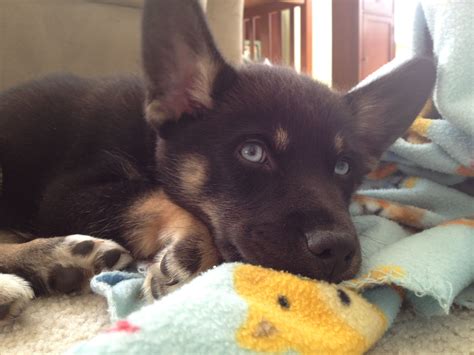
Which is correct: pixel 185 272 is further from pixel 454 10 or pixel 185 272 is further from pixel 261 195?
pixel 454 10

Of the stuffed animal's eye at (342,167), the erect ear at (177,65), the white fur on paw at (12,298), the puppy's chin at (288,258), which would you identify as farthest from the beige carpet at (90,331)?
the erect ear at (177,65)

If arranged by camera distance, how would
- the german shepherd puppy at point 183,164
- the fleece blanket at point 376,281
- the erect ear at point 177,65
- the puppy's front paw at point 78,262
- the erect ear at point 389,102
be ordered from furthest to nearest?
the erect ear at point 389,102 < the erect ear at point 177,65 < the puppy's front paw at point 78,262 < the german shepherd puppy at point 183,164 < the fleece blanket at point 376,281

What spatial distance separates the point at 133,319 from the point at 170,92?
82 centimetres

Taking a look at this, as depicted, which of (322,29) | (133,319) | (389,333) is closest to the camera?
(133,319)

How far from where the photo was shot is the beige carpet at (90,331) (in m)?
0.92

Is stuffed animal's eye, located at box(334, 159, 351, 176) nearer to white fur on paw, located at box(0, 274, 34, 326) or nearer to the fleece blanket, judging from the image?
the fleece blanket

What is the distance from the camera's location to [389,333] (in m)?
0.99

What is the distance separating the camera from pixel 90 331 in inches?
38.6

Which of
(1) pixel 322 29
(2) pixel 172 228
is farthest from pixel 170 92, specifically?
(1) pixel 322 29

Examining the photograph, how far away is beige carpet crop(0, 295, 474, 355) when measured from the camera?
92 centimetres

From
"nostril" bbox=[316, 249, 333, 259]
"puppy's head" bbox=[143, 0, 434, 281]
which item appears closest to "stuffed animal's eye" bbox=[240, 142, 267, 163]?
"puppy's head" bbox=[143, 0, 434, 281]

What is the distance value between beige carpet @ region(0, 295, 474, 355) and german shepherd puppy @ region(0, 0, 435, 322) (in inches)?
2.5

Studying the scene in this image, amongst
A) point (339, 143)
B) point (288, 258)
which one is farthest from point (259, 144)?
point (288, 258)

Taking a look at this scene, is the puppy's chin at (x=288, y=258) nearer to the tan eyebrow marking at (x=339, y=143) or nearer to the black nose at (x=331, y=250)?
the black nose at (x=331, y=250)
